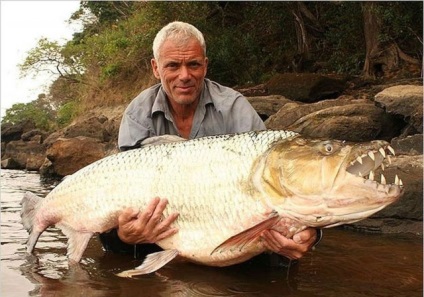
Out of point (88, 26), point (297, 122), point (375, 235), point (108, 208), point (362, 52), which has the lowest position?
point (375, 235)

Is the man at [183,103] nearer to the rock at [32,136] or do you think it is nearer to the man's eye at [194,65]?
the man's eye at [194,65]

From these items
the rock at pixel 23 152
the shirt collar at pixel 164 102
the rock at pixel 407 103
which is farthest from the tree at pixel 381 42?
the rock at pixel 23 152

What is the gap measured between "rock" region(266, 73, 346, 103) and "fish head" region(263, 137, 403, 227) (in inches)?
443

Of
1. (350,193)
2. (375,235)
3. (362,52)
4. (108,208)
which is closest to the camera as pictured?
(350,193)

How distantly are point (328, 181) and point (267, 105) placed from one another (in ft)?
32.2

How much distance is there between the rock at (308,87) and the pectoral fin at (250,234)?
11256 mm

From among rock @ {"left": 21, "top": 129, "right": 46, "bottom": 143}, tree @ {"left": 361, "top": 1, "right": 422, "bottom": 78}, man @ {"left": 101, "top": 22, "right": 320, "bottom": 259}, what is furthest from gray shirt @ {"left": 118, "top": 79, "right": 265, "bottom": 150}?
rock @ {"left": 21, "top": 129, "right": 46, "bottom": 143}

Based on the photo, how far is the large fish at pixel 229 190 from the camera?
9.91 feet

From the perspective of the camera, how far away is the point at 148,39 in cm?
2225

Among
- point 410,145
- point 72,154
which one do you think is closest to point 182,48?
point 410,145

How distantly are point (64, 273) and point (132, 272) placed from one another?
57 centimetres

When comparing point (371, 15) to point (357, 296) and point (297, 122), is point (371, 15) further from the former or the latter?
point (357, 296)

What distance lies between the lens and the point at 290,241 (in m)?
3.34

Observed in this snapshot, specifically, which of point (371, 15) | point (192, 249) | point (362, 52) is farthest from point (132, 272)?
point (362, 52)
